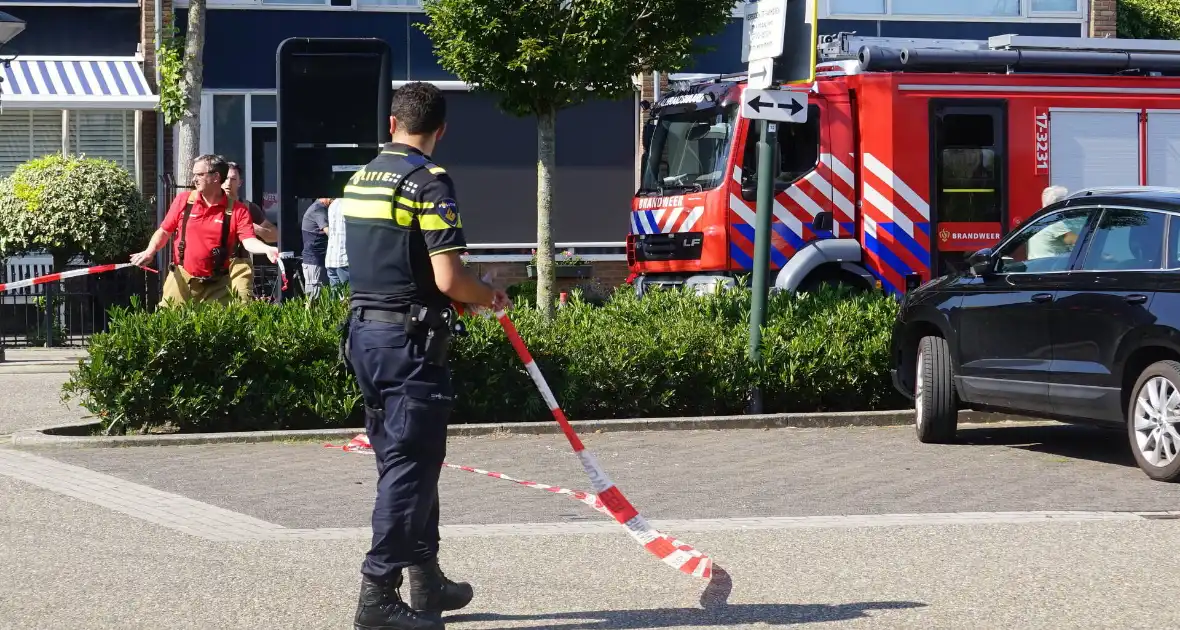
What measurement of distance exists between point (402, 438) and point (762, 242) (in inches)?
272

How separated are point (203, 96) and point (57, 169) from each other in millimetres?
3593

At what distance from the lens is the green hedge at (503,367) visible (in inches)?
411

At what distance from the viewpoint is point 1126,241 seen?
9.13 meters

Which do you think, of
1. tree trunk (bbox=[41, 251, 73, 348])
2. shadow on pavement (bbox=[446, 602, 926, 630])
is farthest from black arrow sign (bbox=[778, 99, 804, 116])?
tree trunk (bbox=[41, 251, 73, 348])

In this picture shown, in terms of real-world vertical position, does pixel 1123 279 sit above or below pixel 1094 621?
above

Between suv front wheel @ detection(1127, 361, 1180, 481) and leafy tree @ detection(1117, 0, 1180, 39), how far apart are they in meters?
21.2

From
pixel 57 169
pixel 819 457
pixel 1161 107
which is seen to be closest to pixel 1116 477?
pixel 819 457

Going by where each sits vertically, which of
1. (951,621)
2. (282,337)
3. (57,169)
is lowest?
(951,621)

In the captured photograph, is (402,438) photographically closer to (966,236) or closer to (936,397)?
(936,397)

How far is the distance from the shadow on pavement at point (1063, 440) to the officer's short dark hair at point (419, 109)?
5.49 meters

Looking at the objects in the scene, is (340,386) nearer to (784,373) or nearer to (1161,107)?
(784,373)

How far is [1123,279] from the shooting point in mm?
8945

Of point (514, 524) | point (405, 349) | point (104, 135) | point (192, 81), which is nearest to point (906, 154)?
point (192, 81)

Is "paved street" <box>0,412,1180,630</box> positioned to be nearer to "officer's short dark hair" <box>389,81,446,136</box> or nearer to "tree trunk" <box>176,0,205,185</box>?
"officer's short dark hair" <box>389,81,446,136</box>
